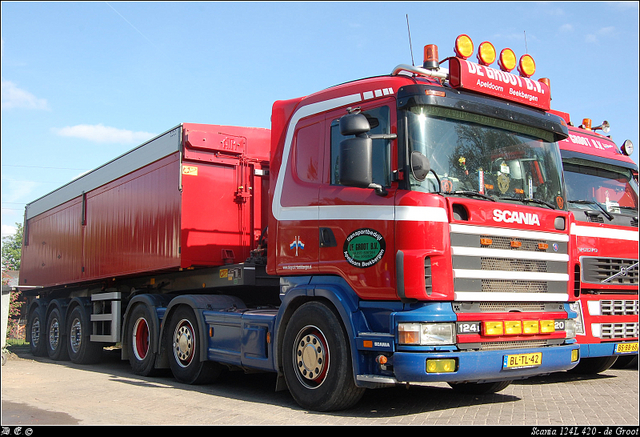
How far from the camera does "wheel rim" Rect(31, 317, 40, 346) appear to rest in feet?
49.0

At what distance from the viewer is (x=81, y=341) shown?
12.5 m

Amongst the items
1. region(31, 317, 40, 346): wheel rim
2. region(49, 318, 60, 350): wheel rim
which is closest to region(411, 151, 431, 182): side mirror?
region(49, 318, 60, 350): wheel rim

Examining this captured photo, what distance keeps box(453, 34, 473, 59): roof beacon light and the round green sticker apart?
79.7 inches

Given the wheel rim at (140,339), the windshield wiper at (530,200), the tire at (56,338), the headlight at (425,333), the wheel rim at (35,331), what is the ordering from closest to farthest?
1. the headlight at (425,333)
2. the windshield wiper at (530,200)
3. the wheel rim at (140,339)
4. the tire at (56,338)
5. the wheel rim at (35,331)

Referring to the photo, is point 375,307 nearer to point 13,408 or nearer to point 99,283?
point 13,408

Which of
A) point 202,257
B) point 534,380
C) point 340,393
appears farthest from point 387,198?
point 534,380

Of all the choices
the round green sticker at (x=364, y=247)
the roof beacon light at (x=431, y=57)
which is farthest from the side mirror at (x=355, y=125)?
the roof beacon light at (x=431, y=57)

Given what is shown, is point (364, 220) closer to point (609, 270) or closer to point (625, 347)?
point (609, 270)

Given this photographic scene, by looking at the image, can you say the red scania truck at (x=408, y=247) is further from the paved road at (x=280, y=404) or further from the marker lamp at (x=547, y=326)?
the paved road at (x=280, y=404)

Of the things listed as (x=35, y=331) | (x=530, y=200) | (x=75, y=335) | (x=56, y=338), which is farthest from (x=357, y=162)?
(x=35, y=331)

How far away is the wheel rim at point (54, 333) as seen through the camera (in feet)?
45.3

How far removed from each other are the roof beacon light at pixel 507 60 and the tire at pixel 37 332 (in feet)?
38.9

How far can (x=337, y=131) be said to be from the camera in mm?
6719

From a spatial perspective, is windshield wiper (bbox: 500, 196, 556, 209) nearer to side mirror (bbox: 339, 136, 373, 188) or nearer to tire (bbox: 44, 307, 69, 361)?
side mirror (bbox: 339, 136, 373, 188)
